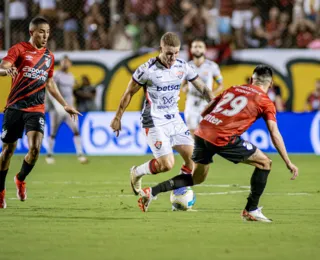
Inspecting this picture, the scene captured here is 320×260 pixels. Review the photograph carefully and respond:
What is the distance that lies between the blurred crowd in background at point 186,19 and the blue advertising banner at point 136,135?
2825 millimetres

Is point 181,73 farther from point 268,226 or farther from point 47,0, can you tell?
point 47,0

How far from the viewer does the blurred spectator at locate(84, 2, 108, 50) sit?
2159 centimetres

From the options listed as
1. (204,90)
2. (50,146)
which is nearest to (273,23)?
(50,146)

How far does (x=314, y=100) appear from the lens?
21.2 m

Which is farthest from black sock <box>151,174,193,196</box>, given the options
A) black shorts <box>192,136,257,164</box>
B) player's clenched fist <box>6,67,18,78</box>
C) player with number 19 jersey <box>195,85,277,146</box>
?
player's clenched fist <box>6,67,18,78</box>

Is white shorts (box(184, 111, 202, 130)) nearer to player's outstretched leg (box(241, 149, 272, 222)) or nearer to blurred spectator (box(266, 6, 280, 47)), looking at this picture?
blurred spectator (box(266, 6, 280, 47))

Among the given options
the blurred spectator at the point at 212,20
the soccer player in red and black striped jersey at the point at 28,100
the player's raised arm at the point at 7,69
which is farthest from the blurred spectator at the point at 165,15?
the player's raised arm at the point at 7,69

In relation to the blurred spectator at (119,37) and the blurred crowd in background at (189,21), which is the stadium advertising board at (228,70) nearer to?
the blurred spectator at (119,37)

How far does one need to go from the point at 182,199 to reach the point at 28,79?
2.45 m

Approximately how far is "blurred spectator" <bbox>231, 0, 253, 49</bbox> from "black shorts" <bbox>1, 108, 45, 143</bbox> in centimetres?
1215

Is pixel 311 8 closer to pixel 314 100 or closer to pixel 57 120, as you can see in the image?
pixel 314 100

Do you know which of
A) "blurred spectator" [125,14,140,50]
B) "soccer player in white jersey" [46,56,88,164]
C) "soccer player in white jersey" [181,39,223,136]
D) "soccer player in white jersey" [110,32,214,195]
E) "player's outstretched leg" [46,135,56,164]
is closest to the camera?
"soccer player in white jersey" [110,32,214,195]

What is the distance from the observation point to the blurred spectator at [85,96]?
857 inches

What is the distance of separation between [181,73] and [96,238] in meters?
3.22
